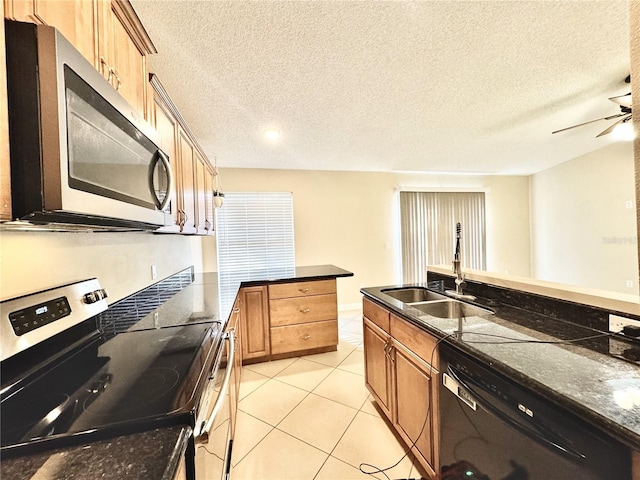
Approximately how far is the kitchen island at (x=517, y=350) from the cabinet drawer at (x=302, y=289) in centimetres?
89

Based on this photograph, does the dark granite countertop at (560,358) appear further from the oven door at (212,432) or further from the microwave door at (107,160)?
the microwave door at (107,160)

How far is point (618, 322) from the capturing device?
1.06m

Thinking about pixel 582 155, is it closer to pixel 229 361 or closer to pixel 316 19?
pixel 316 19

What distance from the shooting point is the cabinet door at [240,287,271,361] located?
8.58ft

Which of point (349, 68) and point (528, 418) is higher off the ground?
point (349, 68)

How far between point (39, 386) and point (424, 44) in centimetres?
248

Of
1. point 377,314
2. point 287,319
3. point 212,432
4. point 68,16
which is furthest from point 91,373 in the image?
point 287,319

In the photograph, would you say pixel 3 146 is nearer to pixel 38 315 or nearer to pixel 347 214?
pixel 38 315

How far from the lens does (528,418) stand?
81cm

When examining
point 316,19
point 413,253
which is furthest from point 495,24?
point 413,253

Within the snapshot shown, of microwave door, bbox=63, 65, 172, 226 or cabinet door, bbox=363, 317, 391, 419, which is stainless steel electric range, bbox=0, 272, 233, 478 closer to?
microwave door, bbox=63, 65, 172, 226

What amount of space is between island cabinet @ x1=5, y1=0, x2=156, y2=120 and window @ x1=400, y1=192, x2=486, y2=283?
4.36 meters

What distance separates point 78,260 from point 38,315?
401mm

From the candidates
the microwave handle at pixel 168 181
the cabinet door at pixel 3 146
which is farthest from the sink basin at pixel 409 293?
the cabinet door at pixel 3 146
